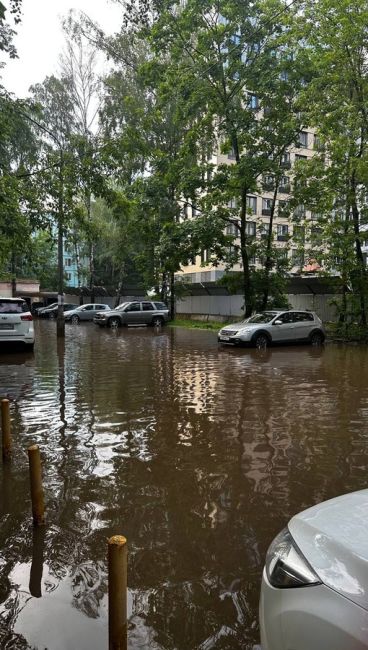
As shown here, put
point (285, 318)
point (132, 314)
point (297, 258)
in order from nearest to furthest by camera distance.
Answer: point (285, 318) → point (297, 258) → point (132, 314)

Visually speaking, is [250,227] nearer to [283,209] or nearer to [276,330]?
[283,209]

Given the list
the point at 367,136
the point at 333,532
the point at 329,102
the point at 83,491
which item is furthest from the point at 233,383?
the point at 329,102

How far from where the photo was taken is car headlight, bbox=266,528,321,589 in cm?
188

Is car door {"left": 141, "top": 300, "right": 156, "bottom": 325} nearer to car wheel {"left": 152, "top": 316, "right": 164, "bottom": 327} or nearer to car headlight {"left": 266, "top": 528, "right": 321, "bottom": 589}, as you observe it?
car wheel {"left": 152, "top": 316, "right": 164, "bottom": 327}

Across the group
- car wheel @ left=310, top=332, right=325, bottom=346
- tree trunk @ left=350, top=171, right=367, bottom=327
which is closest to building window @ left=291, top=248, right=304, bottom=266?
tree trunk @ left=350, top=171, right=367, bottom=327

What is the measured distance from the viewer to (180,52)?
849 inches

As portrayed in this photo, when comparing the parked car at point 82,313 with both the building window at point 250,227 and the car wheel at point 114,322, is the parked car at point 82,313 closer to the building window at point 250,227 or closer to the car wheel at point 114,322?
the car wheel at point 114,322

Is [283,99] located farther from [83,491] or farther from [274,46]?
[83,491]

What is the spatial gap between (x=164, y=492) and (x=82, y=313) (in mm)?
33731

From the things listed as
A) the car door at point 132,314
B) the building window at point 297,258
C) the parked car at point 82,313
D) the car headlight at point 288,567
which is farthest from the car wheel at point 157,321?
the car headlight at point 288,567

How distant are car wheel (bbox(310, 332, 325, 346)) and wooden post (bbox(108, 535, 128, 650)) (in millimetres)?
17727

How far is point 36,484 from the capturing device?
12.9 ft

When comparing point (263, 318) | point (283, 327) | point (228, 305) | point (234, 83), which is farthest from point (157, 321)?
point (234, 83)

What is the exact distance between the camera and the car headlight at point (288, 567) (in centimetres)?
188
